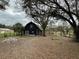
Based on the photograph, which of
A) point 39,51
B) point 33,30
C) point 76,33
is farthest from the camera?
point 33,30

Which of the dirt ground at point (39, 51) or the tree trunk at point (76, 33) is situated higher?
the tree trunk at point (76, 33)

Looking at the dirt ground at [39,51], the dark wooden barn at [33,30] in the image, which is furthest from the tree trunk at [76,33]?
the dark wooden barn at [33,30]

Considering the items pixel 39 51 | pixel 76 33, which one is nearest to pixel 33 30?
pixel 76 33

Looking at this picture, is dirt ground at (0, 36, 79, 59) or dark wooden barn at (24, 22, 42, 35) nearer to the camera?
dirt ground at (0, 36, 79, 59)

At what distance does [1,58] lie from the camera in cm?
1112

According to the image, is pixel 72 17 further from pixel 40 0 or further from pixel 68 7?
pixel 40 0

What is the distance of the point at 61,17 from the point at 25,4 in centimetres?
541

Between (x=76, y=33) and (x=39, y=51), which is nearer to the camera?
(x=39, y=51)

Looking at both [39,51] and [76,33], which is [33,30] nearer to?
[76,33]

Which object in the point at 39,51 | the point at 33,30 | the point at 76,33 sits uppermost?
the point at 33,30

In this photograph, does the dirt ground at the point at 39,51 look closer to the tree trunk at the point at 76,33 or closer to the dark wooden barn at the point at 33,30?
the tree trunk at the point at 76,33

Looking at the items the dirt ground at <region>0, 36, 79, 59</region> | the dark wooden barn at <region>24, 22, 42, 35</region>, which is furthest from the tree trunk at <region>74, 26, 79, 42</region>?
the dark wooden barn at <region>24, 22, 42, 35</region>

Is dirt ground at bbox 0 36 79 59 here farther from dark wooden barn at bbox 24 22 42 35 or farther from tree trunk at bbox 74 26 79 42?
dark wooden barn at bbox 24 22 42 35

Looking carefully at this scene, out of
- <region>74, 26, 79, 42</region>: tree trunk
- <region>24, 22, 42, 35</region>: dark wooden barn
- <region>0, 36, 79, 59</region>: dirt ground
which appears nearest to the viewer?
<region>0, 36, 79, 59</region>: dirt ground
